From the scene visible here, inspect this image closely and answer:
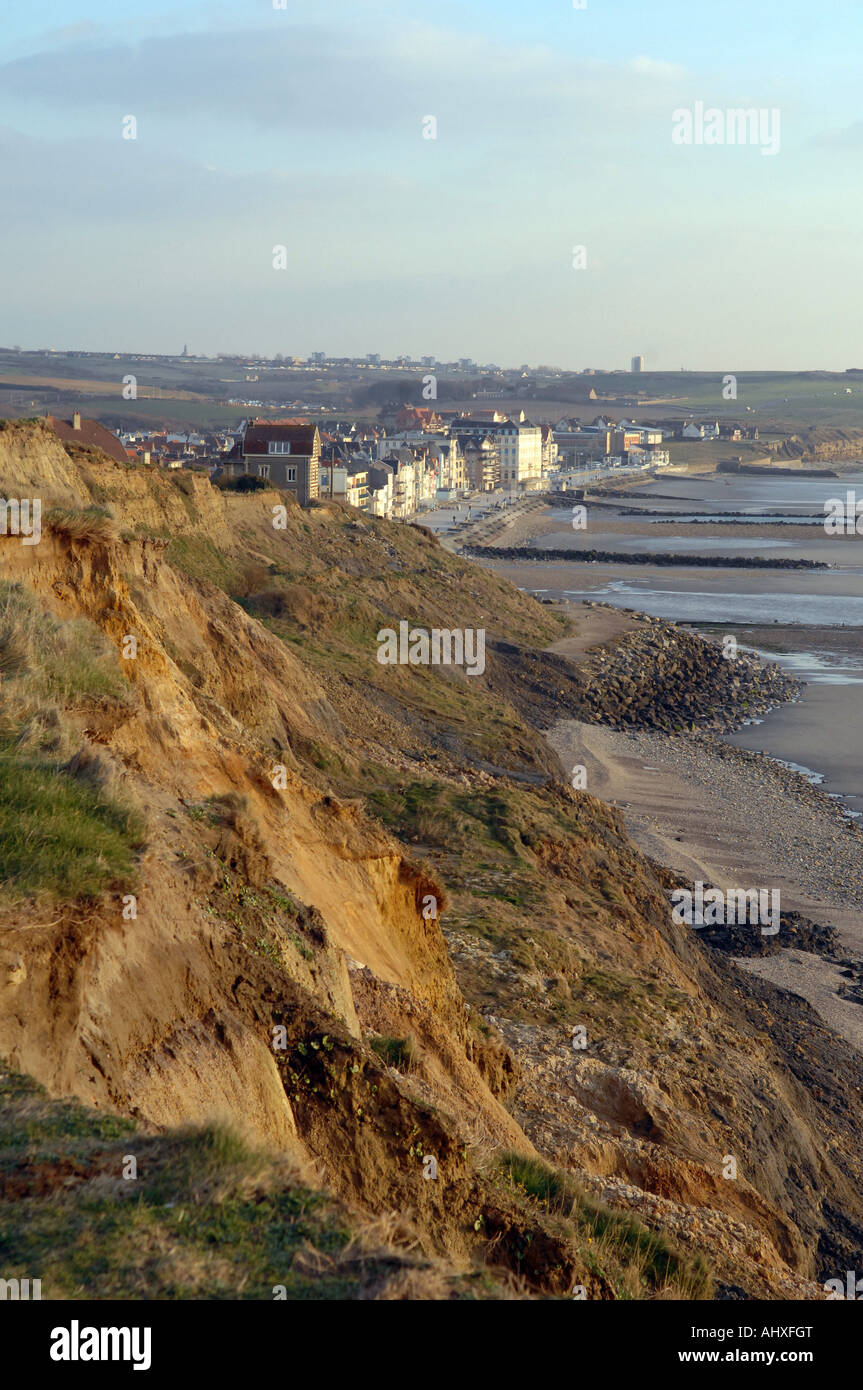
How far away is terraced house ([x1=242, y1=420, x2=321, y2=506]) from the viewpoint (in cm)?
6975

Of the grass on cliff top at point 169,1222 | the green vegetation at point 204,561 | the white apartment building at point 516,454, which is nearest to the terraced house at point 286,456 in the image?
the green vegetation at point 204,561

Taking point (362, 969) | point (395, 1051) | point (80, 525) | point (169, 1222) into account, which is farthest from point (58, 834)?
point (80, 525)

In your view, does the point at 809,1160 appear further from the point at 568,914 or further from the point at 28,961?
→ the point at 28,961

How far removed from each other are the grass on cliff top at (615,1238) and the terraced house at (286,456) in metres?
61.8

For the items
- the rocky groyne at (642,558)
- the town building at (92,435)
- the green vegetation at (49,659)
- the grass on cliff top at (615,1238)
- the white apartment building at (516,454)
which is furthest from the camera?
the white apartment building at (516,454)

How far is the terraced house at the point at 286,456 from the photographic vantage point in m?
69.8

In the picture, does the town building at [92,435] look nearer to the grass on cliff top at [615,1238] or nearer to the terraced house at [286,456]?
the terraced house at [286,456]

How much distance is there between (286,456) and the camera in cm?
7075

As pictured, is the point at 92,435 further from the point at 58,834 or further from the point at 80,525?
the point at 58,834

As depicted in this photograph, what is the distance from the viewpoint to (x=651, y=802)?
3334 centimetres

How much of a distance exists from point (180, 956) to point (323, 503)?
181 ft

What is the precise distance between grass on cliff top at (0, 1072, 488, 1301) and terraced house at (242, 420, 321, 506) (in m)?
64.5

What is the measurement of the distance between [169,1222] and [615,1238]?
491 centimetres

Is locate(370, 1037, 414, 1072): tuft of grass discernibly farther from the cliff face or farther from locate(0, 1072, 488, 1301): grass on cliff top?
locate(0, 1072, 488, 1301): grass on cliff top
